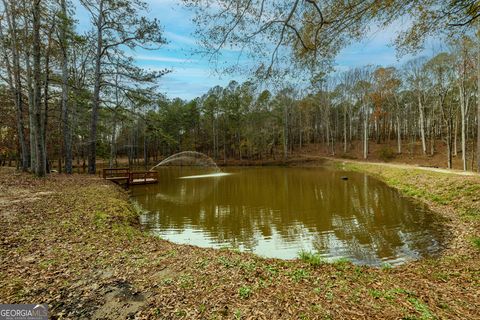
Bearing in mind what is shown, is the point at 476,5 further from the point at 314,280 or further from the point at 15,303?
the point at 15,303

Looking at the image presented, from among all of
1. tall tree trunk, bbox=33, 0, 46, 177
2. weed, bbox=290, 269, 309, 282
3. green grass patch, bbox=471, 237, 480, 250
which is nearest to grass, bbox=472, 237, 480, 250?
green grass patch, bbox=471, 237, 480, 250

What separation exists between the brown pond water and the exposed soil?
3.87 ft

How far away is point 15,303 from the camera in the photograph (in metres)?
3.06

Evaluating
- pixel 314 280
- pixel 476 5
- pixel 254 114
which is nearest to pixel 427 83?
pixel 254 114

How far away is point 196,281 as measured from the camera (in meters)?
3.68

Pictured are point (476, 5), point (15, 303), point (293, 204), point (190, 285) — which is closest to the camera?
point (15, 303)

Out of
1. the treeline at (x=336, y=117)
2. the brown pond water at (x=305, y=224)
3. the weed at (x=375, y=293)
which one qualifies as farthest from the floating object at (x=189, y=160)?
the weed at (x=375, y=293)

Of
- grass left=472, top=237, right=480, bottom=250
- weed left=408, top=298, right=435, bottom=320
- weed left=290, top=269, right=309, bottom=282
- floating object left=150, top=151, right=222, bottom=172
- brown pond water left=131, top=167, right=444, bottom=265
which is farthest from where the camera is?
floating object left=150, top=151, right=222, bottom=172

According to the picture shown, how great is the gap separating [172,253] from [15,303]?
2.35 meters

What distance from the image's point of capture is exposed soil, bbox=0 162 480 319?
3.03m

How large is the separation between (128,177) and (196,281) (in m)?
16.8

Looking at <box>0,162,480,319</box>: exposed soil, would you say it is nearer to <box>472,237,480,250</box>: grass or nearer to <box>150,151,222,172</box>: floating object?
<box>472,237,480,250</box>: grass

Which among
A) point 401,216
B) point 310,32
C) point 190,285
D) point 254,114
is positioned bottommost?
point 401,216

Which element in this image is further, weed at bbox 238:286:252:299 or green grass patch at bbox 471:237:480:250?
green grass patch at bbox 471:237:480:250
